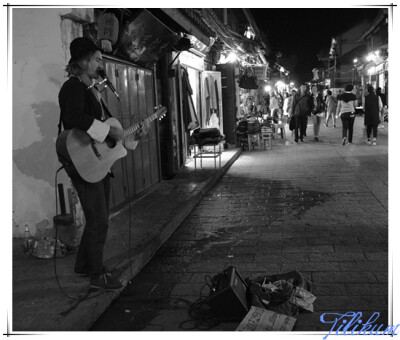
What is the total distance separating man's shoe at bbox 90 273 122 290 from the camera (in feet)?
15.6

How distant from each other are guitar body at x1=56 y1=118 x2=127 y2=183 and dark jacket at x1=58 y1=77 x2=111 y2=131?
0.12m

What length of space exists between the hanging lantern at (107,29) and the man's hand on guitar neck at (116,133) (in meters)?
2.82

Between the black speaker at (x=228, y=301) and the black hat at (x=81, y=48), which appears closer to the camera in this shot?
the black speaker at (x=228, y=301)

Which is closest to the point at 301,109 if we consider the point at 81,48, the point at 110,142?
the point at 110,142

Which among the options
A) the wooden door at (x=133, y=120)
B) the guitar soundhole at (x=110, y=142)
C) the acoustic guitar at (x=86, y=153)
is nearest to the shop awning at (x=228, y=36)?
the wooden door at (x=133, y=120)

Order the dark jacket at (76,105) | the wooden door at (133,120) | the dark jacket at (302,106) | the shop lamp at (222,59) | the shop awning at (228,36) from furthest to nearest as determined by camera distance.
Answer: the dark jacket at (302,106)
the shop lamp at (222,59)
the shop awning at (228,36)
the wooden door at (133,120)
the dark jacket at (76,105)

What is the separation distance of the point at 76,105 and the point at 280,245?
137 inches

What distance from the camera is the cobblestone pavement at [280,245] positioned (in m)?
4.56

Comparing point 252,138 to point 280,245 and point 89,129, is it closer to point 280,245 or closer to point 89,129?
point 280,245

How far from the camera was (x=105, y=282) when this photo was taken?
4785 millimetres

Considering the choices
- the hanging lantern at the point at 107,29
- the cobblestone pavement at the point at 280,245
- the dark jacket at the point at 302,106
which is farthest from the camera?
the dark jacket at the point at 302,106

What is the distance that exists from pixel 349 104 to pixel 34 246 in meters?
14.3

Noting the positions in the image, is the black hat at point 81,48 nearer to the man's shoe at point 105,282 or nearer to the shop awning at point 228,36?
the man's shoe at point 105,282

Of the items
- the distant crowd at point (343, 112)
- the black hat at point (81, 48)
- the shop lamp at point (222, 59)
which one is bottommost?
the distant crowd at point (343, 112)
